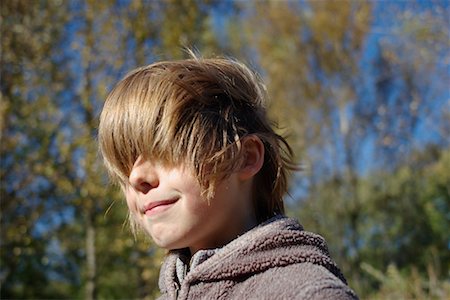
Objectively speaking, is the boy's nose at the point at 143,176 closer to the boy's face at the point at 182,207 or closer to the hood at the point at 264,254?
the boy's face at the point at 182,207

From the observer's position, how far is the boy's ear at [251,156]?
135 cm

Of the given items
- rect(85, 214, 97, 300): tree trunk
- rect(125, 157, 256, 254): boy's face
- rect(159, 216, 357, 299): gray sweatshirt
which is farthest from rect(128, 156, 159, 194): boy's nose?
rect(85, 214, 97, 300): tree trunk

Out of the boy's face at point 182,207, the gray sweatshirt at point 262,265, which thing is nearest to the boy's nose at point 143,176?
the boy's face at point 182,207

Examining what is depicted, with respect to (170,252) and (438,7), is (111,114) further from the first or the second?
(438,7)

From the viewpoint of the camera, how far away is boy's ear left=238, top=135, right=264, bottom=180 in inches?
53.3

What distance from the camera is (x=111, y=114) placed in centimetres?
136

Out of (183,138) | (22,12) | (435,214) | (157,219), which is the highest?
(22,12)

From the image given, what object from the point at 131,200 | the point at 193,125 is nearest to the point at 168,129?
the point at 193,125

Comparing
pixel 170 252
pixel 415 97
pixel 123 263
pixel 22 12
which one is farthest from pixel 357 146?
pixel 170 252

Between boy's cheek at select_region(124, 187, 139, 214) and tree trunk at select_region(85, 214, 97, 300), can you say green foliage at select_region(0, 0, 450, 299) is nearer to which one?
tree trunk at select_region(85, 214, 97, 300)

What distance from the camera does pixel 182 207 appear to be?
4.17 feet

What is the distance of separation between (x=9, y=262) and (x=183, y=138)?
9335 mm

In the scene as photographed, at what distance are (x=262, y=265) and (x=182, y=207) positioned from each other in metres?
0.18

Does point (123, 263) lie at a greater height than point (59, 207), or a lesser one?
lesser
